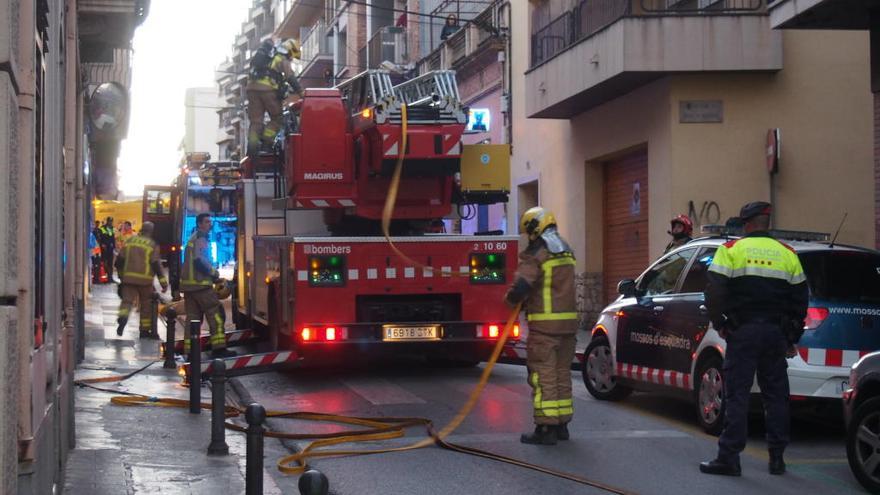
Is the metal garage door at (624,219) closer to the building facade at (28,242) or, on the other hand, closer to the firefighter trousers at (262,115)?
the firefighter trousers at (262,115)

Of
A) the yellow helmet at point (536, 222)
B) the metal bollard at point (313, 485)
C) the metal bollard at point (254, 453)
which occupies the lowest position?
the metal bollard at point (254, 453)

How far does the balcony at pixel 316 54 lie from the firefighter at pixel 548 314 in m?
Result: 37.9

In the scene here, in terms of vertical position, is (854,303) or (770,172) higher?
(770,172)

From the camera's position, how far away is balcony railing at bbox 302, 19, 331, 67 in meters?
47.7

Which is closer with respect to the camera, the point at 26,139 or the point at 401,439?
the point at 26,139

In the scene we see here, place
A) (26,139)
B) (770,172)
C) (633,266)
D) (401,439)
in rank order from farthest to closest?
(633,266), (770,172), (401,439), (26,139)

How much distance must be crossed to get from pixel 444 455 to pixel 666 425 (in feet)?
8.01

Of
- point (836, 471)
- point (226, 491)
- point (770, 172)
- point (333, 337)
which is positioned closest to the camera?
point (226, 491)

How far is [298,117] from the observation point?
1420cm

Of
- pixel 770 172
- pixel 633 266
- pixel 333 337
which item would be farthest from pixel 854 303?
pixel 633 266

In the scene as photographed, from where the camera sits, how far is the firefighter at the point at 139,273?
19500mm

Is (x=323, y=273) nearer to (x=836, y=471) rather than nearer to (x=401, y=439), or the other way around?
(x=401, y=439)

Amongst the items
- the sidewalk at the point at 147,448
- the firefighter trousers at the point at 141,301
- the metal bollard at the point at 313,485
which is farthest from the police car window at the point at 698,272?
the firefighter trousers at the point at 141,301

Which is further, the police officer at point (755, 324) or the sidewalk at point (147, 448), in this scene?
the police officer at point (755, 324)
